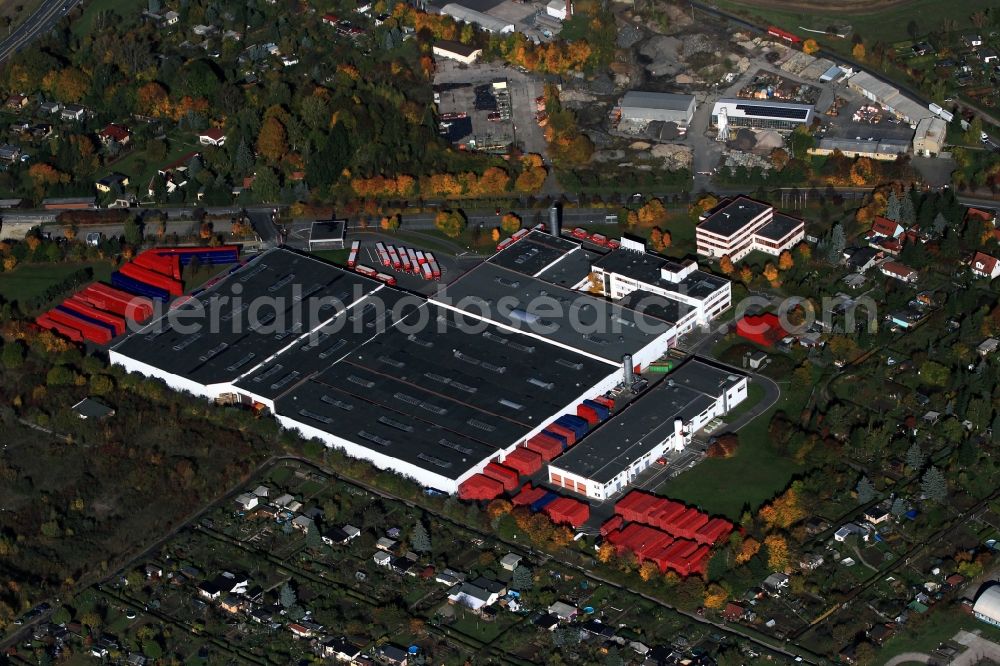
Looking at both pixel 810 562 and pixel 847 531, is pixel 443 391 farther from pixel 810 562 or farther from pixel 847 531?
pixel 847 531

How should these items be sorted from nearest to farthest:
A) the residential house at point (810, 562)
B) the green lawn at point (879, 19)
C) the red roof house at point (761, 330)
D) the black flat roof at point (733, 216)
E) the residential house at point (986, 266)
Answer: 1. the residential house at point (810, 562)
2. the red roof house at point (761, 330)
3. the residential house at point (986, 266)
4. the black flat roof at point (733, 216)
5. the green lawn at point (879, 19)

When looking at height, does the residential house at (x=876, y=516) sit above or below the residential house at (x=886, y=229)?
below

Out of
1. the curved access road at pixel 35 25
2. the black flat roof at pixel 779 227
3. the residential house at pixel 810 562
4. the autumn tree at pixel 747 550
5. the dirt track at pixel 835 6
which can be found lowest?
the residential house at pixel 810 562

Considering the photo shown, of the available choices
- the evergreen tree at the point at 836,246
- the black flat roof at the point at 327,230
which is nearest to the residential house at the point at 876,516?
the evergreen tree at the point at 836,246

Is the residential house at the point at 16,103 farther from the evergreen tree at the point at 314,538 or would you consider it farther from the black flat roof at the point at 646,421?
the black flat roof at the point at 646,421

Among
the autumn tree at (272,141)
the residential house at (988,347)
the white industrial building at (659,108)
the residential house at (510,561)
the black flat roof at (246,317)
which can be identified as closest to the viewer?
the residential house at (510,561)

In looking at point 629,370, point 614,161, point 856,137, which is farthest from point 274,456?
point 856,137

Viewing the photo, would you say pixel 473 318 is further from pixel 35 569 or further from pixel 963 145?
pixel 963 145
